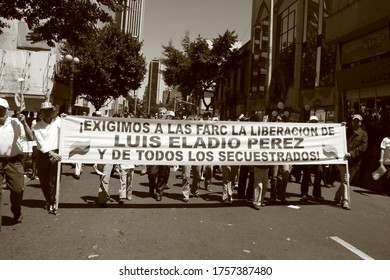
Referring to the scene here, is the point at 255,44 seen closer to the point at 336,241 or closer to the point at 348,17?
the point at 348,17

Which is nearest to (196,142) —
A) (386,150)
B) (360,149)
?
(360,149)

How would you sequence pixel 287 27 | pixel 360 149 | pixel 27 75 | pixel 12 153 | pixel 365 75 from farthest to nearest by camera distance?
1. pixel 27 75
2. pixel 287 27
3. pixel 365 75
4. pixel 360 149
5. pixel 12 153

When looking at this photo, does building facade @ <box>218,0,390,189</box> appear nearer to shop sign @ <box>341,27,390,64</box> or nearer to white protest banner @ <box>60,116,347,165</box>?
shop sign @ <box>341,27,390,64</box>

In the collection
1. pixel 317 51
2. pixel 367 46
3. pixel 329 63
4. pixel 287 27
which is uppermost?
pixel 287 27

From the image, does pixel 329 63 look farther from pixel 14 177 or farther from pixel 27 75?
pixel 27 75

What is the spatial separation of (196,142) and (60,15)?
751 centimetres

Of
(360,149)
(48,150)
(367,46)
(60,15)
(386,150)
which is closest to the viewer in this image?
(48,150)

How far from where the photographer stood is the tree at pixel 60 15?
1234 centimetres

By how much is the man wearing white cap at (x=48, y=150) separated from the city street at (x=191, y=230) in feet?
1.25

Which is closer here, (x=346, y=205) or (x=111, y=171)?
(x=346, y=205)

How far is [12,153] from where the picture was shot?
5805 mm
